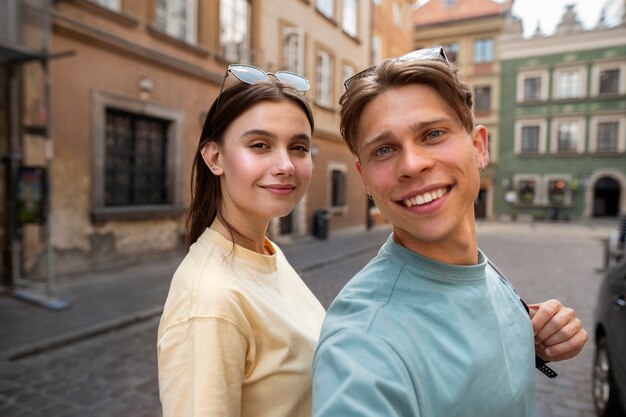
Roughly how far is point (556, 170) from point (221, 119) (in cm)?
3498

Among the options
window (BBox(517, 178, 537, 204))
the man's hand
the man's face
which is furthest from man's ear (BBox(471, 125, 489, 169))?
window (BBox(517, 178, 537, 204))

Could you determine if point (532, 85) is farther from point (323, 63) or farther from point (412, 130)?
point (412, 130)

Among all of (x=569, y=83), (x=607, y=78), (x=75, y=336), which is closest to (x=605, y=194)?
(x=607, y=78)

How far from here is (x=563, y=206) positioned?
3114 centimetres

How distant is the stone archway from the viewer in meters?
30.2

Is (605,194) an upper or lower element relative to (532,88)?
lower

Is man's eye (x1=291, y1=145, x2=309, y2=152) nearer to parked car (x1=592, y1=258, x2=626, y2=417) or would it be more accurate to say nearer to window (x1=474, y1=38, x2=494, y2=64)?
parked car (x1=592, y1=258, x2=626, y2=417)

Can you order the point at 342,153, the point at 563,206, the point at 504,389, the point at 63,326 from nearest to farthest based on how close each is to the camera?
1. the point at 504,389
2. the point at 63,326
3. the point at 342,153
4. the point at 563,206

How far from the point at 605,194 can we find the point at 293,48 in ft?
92.7

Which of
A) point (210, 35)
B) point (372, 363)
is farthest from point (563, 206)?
point (372, 363)

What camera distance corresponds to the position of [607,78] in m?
30.4

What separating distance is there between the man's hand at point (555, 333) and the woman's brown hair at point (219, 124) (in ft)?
3.22

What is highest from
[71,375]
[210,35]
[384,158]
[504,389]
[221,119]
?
[210,35]

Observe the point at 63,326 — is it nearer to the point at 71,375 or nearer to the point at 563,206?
the point at 71,375
